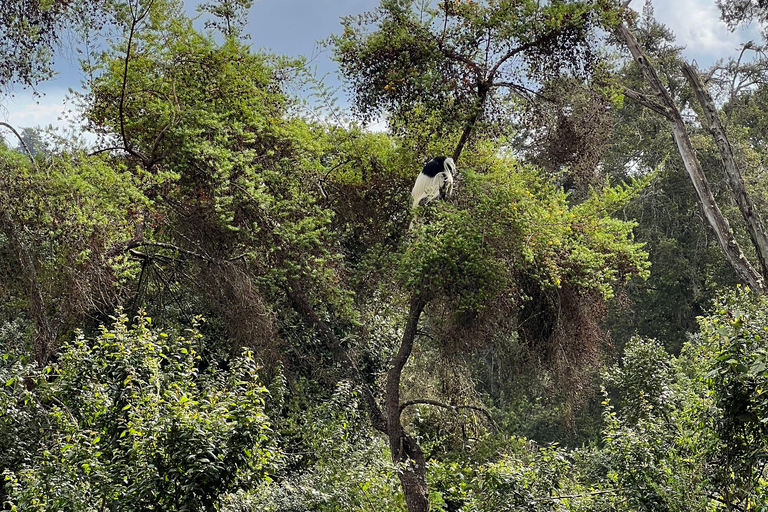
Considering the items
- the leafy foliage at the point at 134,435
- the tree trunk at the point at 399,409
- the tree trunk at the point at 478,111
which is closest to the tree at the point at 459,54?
the tree trunk at the point at 478,111

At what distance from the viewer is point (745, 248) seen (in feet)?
53.3

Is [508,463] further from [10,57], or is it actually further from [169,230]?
[10,57]

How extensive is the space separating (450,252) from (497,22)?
7.26ft

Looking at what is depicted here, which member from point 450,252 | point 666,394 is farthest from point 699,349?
point 450,252

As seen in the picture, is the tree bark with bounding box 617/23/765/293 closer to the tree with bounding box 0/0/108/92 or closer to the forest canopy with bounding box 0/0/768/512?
the forest canopy with bounding box 0/0/768/512

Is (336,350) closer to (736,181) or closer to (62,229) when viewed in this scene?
(62,229)

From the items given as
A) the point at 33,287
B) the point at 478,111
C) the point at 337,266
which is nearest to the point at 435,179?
the point at 478,111

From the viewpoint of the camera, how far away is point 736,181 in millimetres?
8172

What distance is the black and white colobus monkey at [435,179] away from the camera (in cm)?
695

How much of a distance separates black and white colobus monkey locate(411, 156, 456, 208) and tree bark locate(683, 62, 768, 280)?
11.4 ft

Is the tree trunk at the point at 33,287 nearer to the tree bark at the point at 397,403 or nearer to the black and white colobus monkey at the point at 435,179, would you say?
the tree bark at the point at 397,403

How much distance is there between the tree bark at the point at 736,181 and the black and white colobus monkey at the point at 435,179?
3463 mm

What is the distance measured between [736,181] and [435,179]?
12.4ft

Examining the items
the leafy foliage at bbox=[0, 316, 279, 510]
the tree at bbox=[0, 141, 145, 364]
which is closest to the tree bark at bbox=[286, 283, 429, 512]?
the tree at bbox=[0, 141, 145, 364]
